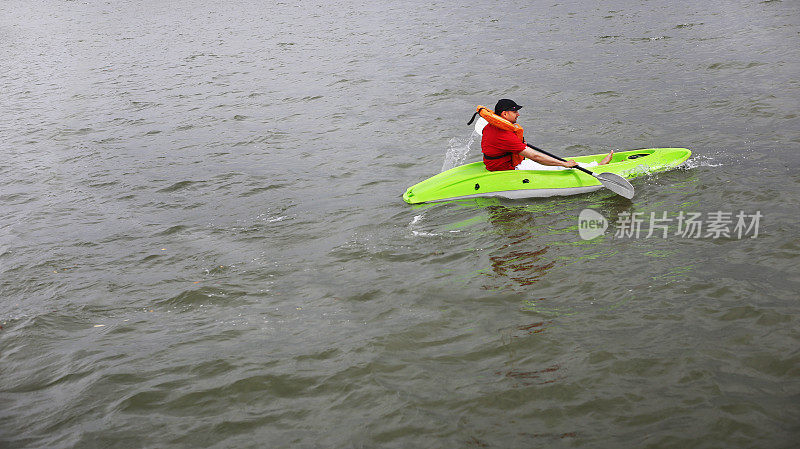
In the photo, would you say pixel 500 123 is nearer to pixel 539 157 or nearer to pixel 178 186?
pixel 539 157

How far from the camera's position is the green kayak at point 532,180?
866cm

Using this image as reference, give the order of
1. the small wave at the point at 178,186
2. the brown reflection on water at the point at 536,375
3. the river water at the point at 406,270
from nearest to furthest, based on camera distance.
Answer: the river water at the point at 406,270, the brown reflection on water at the point at 536,375, the small wave at the point at 178,186

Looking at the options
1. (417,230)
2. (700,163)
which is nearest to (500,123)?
(417,230)

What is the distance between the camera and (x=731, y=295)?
584 cm

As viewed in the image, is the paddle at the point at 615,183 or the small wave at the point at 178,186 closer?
the paddle at the point at 615,183

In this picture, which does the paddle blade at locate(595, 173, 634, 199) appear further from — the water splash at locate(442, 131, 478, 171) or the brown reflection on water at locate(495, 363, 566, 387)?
the brown reflection on water at locate(495, 363, 566, 387)

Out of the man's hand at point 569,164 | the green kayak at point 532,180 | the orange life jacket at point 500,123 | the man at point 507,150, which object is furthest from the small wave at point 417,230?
the man's hand at point 569,164

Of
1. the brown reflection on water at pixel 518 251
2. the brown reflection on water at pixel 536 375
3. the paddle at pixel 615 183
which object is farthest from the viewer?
the paddle at pixel 615 183

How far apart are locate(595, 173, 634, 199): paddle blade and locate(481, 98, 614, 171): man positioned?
1.38 ft

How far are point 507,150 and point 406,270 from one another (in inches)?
102

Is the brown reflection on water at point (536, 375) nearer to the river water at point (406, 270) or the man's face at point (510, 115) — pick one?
the river water at point (406, 270)

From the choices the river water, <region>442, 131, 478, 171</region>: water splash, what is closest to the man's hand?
the river water

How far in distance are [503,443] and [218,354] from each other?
109 inches

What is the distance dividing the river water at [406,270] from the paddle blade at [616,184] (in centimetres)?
16
